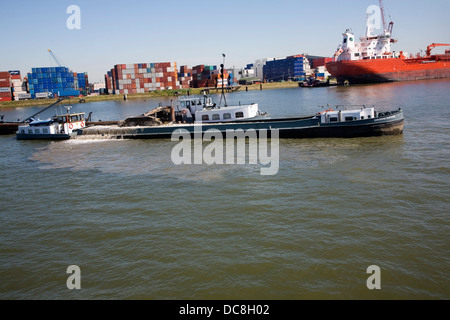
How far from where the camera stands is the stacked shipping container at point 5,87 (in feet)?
438

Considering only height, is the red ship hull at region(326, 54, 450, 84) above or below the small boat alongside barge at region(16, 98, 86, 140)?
above

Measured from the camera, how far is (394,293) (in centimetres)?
884

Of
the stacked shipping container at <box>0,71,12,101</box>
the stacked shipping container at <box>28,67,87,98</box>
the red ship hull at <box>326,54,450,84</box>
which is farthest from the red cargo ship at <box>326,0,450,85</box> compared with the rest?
the stacked shipping container at <box>0,71,12,101</box>

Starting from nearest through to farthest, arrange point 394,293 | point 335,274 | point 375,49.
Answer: point 394,293, point 335,274, point 375,49

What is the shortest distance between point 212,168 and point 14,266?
12.4 m

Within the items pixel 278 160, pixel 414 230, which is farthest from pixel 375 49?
pixel 414 230

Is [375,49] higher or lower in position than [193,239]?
higher
